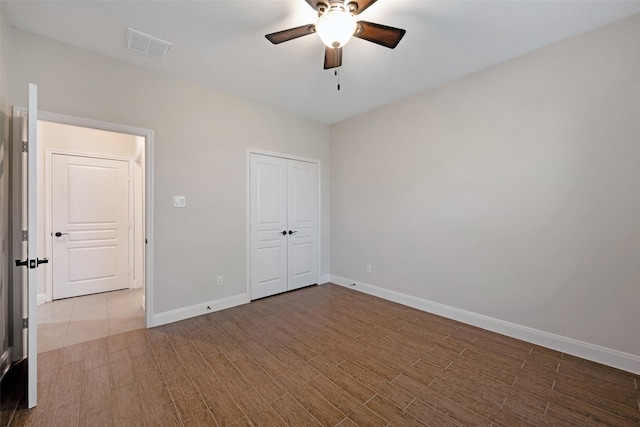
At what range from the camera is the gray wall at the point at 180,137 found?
2.37m

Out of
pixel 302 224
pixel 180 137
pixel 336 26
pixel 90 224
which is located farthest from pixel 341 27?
pixel 90 224

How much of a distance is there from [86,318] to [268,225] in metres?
2.42

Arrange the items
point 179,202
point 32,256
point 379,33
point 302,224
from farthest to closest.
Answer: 1. point 302,224
2. point 179,202
3. point 379,33
4. point 32,256

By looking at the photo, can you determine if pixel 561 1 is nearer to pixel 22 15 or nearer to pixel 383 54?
pixel 383 54

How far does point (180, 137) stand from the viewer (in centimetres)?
306

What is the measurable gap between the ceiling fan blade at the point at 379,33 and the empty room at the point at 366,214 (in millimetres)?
28

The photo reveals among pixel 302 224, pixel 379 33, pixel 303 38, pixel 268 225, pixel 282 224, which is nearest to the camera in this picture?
pixel 379 33

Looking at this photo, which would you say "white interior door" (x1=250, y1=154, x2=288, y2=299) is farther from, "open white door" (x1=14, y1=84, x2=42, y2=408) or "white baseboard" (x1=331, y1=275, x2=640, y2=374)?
"open white door" (x1=14, y1=84, x2=42, y2=408)

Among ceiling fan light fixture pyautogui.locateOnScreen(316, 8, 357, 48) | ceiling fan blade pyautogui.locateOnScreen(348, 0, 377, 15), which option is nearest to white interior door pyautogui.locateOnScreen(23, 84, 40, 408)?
ceiling fan light fixture pyautogui.locateOnScreen(316, 8, 357, 48)

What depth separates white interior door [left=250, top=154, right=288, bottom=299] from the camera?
3.72 metres

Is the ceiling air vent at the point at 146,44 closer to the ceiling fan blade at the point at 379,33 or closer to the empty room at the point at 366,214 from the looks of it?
the empty room at the point at 366,214

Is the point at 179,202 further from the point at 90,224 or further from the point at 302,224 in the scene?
the point at 90,224

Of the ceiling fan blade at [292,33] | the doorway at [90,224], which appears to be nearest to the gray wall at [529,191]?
the ceiling fan blade at [292,33]

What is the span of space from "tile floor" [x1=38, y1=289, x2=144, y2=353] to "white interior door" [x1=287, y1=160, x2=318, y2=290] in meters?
2.14
